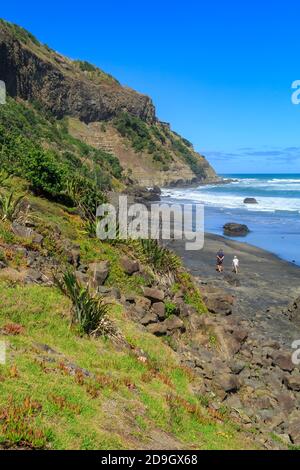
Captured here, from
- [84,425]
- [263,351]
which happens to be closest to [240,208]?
[263,351]

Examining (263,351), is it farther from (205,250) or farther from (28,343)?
(205,250)

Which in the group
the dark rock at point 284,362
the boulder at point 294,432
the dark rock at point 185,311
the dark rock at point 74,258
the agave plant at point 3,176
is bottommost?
the boulder at point 294,432

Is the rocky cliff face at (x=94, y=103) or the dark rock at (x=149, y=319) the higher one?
the rocky cliff face at (x=94, y=103)

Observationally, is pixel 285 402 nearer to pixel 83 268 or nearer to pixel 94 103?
pixel 83 268

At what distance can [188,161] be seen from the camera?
12800 centimetres

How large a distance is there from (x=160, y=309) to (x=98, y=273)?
2.20m

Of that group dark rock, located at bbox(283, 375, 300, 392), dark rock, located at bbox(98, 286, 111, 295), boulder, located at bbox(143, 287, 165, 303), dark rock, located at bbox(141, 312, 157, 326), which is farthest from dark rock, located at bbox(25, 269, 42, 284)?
dark rock, located at bbox(283, 375, 300, 392)

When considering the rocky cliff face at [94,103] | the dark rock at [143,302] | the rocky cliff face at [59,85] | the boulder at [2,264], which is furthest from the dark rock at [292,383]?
the rocky cliff face at [94,103]

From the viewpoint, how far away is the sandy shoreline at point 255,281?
61.8ft

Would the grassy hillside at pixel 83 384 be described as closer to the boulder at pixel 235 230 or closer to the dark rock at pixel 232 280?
the dark rock at pixel 232 280

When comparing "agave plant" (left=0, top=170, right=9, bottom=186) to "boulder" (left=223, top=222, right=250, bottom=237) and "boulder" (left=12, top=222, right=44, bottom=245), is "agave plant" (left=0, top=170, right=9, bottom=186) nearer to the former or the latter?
"boulder" (left=12, top=222, right=44, bottom=245)

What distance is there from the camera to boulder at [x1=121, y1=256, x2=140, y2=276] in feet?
51.6

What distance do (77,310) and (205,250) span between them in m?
22.5

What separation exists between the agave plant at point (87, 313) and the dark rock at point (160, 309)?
2.99m
